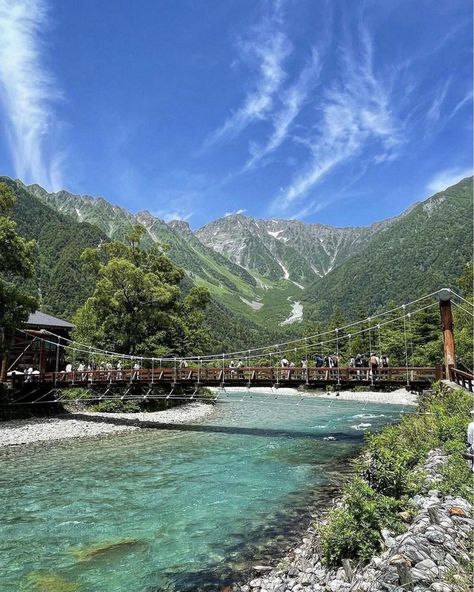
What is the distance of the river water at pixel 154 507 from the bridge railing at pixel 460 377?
460 cm

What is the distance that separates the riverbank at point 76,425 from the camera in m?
20.0

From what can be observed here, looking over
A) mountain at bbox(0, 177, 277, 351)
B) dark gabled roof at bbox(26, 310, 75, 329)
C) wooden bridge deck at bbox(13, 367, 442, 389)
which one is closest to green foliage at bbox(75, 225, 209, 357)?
dark gabled roof at bbox(26, 310, 75, 329)

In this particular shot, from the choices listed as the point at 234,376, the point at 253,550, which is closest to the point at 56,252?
the point at 234,376

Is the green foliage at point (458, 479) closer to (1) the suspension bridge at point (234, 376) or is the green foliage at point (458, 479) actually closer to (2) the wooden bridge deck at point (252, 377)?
(1) the suspension bridge at point (234, 376)

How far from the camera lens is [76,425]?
23156 mm

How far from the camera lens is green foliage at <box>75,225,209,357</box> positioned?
32719mm

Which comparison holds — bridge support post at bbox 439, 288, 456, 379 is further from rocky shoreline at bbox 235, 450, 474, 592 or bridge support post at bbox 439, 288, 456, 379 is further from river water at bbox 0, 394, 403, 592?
rocky shoreline at bbox 235, 450, 474, 592

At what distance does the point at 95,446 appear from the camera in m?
18.7

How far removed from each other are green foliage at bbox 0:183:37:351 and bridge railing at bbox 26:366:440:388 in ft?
17.3

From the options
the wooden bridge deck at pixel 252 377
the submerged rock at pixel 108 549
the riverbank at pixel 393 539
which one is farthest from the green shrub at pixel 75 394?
the riverbank at pixel 393 539

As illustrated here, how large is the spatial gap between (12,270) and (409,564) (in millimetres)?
23041

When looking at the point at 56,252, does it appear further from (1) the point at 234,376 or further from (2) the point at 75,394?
(1) the point at 234,376

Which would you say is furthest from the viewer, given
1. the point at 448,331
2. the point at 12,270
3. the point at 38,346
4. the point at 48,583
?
the point at 38,346

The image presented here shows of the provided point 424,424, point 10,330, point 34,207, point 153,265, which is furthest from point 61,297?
point 424,424
